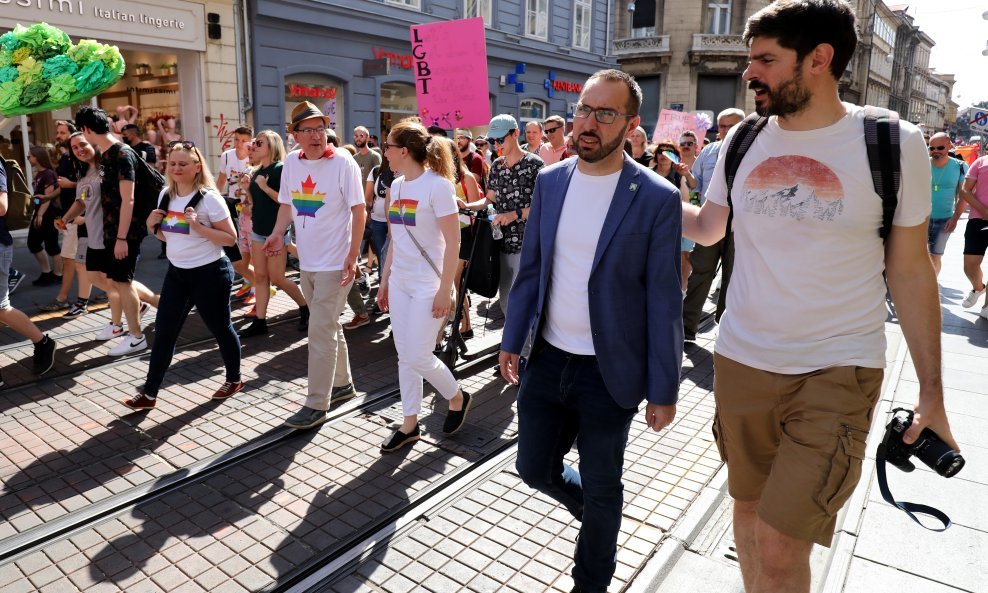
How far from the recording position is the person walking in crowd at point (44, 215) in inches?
343

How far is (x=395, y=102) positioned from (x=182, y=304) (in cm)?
1454

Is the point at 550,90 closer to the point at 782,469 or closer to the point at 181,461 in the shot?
the point at 181,461

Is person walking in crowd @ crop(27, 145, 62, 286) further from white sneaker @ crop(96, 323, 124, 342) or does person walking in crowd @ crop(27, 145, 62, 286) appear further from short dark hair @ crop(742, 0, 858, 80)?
short dark hair @ crop(742, 0, 858, 80)

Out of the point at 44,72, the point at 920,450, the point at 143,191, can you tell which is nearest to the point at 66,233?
the point at 143,191

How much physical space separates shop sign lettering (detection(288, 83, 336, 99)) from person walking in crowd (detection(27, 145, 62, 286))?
729 centimetres

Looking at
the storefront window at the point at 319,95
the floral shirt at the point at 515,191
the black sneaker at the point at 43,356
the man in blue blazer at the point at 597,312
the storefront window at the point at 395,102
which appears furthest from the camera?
the storefront window at the point at 395,102

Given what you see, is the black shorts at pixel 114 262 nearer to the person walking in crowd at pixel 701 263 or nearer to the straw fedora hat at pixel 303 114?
the straw fedora hat at pixel 303 114

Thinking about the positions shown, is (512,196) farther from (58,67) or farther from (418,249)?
(58,67)

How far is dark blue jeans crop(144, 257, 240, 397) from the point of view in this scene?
500 cm

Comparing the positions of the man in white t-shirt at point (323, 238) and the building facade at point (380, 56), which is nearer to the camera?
the man in white t-shirt at point (323, 238)

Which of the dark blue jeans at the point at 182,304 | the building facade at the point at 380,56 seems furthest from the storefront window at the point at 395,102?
the dark blue jeans at the point at 182,304

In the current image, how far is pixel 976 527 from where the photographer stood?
3.54 meters

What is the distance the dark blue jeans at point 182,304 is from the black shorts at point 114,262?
143cm

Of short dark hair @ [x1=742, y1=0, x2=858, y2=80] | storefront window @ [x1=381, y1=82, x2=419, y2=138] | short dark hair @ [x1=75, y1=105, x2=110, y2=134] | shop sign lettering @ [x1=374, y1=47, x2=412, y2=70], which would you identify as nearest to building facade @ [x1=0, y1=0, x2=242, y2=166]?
shop sign lettering @ [x1=374, y1=47, x2=412, y2=70]
